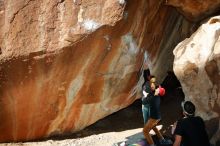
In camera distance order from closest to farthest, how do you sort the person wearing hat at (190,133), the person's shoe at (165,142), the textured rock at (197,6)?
the person wearing hat at (190,133), the person's shoe at (165,142), the textured rock at (197,6)

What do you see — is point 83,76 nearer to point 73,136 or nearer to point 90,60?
point 90,60

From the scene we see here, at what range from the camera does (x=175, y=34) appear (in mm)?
8930

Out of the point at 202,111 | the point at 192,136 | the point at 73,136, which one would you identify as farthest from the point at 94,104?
the point at 192,136

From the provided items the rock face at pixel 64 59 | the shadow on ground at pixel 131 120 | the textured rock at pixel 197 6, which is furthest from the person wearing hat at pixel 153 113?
the textured rock at pixel 197 6

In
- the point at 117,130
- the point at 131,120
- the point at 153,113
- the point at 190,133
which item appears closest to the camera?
the point at 190,133

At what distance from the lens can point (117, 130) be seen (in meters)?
8.60

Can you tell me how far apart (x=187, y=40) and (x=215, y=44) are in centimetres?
86

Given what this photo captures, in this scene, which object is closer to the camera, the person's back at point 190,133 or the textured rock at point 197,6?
the person's back at point 190,133

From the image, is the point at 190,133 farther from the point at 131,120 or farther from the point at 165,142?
the point at 131,120

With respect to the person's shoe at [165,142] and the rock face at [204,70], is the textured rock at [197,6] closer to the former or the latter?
the rock face at [204,70]

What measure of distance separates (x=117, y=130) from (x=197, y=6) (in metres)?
2.89

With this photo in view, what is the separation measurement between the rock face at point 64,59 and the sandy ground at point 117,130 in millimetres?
189

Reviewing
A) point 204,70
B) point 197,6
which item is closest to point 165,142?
point 204,70

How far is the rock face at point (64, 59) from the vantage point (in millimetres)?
6926
